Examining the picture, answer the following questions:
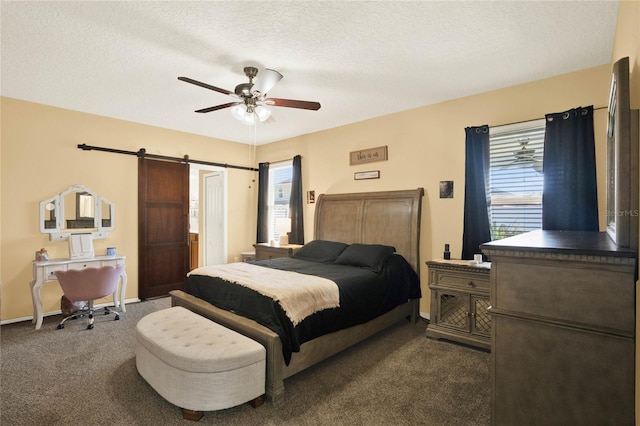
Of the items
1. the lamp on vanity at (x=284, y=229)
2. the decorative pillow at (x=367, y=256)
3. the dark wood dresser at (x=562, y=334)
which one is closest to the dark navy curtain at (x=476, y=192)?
the decorative pillow at (x=367, y=256)

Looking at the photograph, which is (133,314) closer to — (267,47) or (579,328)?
(267,47)

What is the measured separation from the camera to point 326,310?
2676mm

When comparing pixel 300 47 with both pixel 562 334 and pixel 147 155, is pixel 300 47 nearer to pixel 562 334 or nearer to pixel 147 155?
pixel 562 334

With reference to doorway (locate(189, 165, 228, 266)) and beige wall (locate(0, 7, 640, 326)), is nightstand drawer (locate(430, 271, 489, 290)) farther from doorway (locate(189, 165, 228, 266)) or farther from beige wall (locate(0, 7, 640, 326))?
doorway (locate(189, 165, 228, 266))

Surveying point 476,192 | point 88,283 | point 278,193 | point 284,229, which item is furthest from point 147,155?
point 476,192

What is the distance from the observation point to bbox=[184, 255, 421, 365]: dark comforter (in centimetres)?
238

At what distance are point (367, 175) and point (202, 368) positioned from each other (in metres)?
3.34

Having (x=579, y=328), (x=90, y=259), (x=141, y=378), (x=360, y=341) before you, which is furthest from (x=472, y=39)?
(x=90, y=259)

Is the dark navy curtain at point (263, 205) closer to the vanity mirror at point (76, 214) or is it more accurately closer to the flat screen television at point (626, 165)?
the vanity mirror at point (76, 214)

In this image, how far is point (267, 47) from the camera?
2623 mm

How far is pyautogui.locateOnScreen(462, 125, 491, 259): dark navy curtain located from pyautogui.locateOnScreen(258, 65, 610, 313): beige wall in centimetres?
15

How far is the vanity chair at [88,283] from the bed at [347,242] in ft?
3.23

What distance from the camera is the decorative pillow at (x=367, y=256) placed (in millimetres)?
3604

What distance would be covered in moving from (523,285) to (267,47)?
251 centimetres
